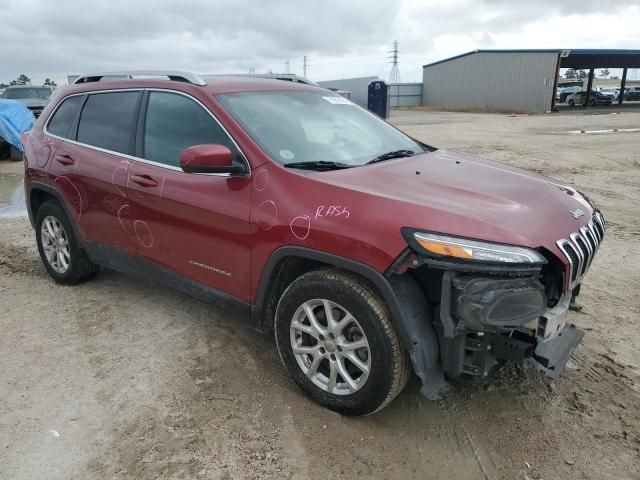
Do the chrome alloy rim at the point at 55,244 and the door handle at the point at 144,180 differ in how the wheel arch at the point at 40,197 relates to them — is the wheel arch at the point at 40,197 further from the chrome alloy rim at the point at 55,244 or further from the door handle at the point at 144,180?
the door handle at the point at 144,180

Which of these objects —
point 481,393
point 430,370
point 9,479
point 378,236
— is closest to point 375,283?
point 378,236

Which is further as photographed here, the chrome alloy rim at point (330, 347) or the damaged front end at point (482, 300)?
the chrome alloy rim at point (330, 347)

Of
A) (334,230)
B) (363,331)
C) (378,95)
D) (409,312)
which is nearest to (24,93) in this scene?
(378,95)

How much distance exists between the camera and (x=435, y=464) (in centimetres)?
260

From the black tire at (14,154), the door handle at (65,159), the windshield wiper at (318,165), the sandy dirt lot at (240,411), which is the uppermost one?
the windshield wiper at (318,165)

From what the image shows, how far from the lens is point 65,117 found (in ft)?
15.0

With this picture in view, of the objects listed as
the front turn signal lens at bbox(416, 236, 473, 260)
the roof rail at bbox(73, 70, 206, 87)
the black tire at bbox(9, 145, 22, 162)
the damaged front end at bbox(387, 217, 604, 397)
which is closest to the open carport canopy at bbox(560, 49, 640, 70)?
the black tire at bbox(9, 145, 22, 162)

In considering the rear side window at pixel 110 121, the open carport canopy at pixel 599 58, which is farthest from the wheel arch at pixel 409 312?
the open carport canopy at pixel 599 58

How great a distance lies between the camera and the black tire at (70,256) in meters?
4.57

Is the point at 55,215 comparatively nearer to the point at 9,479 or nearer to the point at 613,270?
the point at 9,479

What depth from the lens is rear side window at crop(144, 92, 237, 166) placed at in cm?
336

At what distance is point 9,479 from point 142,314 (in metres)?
1.83

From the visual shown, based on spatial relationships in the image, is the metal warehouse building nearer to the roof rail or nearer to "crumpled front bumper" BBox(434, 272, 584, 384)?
the roof rail

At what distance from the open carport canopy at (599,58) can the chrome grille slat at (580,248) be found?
34837mm
